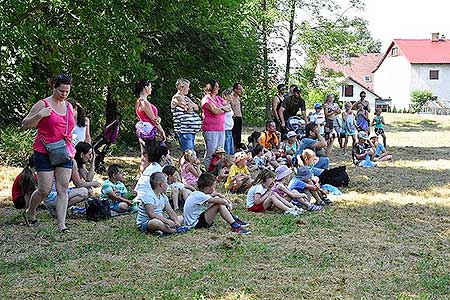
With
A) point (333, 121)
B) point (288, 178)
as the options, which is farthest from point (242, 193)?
point (333, 121)

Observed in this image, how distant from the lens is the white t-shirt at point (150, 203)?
23.1 ft

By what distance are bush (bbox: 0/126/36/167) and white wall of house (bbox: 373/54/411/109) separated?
47469 mm

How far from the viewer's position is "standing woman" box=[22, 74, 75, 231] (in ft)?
22.2

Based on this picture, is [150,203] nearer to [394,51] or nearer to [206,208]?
[206,208]

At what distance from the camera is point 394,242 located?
6895 mm

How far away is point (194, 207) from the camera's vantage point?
733cm

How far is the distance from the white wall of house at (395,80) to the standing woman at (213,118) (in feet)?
159

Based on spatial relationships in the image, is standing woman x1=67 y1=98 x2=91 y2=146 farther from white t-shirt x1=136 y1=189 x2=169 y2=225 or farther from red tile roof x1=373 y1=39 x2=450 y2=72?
red tile roof x1=373 y1=39 x2=450 y2=72

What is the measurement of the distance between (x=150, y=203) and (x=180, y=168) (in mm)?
2843

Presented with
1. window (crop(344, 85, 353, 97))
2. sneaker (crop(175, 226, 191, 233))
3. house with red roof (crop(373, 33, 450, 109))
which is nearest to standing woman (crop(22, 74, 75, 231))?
sneaker (crop(175, 226, 191, 233))

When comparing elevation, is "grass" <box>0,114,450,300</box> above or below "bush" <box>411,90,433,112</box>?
below

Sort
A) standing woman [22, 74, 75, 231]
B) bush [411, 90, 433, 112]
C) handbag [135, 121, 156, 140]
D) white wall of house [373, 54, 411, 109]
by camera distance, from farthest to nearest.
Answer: white wall of house [373, 54, 411, 109] → bush [411, 90, 433, 112] → handbag [135, 121, 156, 140] → standing woman [22, 74, 75, 231]

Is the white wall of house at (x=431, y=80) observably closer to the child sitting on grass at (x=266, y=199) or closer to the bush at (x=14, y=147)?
the bush at (x=14, y=147)

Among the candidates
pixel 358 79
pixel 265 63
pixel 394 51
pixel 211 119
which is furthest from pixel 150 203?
pixel 358 79
